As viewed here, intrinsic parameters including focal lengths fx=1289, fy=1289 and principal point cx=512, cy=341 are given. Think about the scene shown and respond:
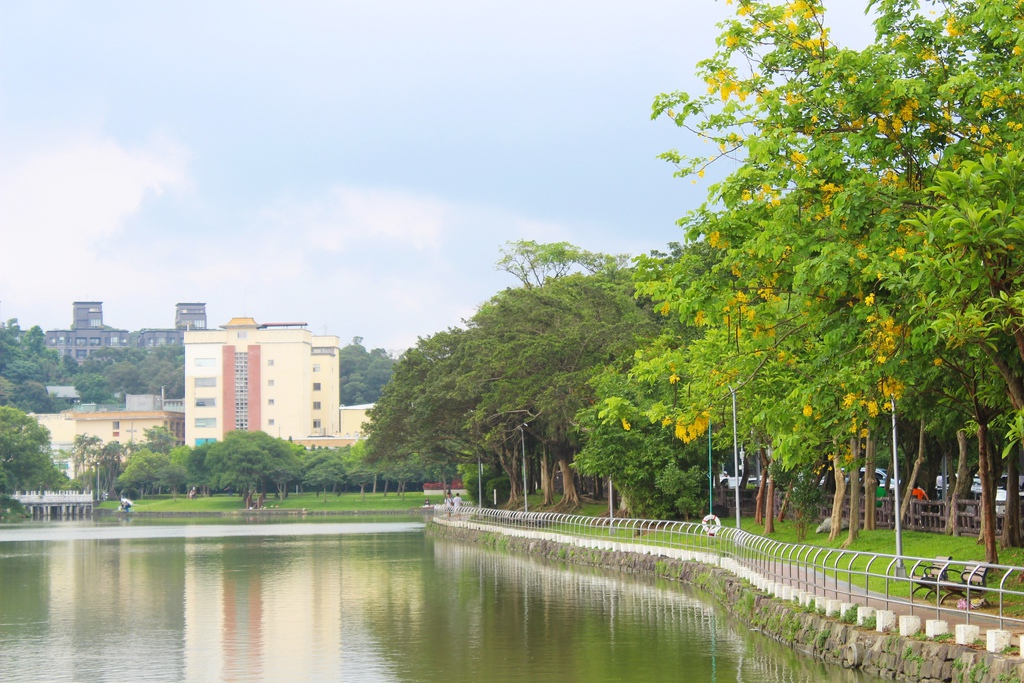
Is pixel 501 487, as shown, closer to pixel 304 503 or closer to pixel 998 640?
pixel 304 503

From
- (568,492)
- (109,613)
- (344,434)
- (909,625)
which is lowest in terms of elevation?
(109,613)

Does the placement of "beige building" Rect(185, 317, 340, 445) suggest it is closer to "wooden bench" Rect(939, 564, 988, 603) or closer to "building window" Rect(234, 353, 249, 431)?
"building window" Rect(234, 353, 249, 431)

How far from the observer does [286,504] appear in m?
134

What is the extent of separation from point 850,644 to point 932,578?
159cm

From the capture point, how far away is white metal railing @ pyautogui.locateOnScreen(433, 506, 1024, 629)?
1847 centimetres

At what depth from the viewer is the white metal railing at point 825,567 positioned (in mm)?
18469

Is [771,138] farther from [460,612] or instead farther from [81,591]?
[81,591]

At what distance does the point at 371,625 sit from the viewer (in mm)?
29344

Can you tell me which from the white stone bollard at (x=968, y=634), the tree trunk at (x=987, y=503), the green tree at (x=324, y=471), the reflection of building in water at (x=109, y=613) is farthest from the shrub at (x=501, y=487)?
the white stone bollard at (x=968, y=634)

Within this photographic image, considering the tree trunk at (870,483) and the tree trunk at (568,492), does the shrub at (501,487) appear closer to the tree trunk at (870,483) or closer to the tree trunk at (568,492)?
the tree trunk at (568,492)

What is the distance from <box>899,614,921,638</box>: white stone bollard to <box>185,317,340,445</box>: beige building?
154 metres

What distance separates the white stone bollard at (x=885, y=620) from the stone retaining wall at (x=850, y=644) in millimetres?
152

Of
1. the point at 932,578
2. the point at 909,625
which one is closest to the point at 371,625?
the point at 932,578

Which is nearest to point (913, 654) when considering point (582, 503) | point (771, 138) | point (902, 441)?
point (771, 138)
